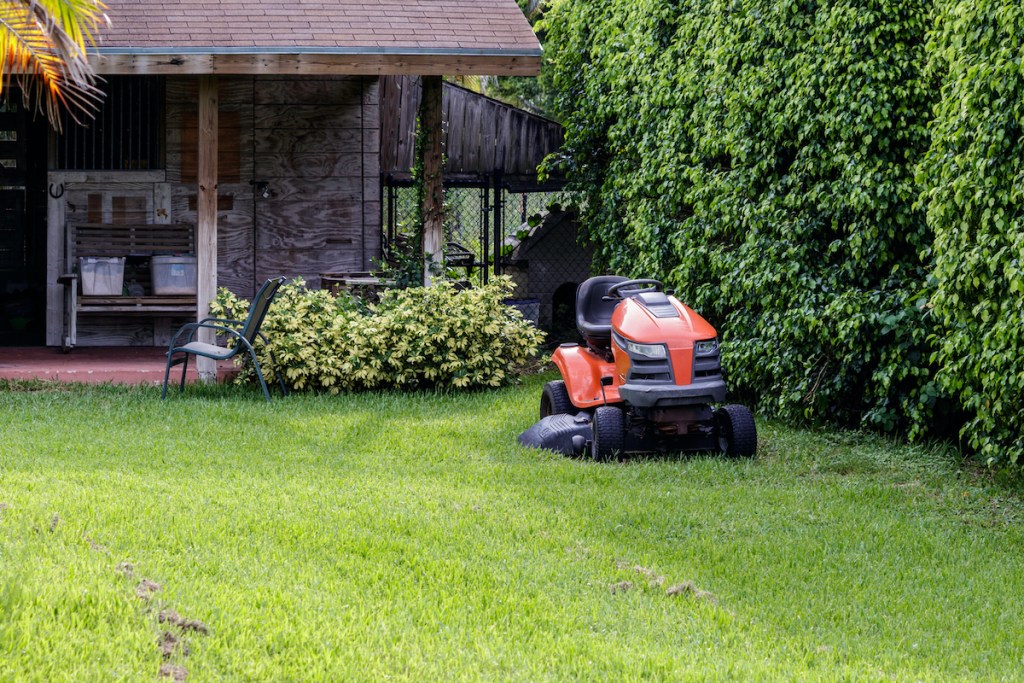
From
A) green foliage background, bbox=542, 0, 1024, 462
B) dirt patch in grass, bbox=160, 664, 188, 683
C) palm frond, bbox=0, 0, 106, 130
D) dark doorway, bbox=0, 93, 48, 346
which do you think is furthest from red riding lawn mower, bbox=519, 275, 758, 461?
dark doorway, bbox=0, 93, 48, 346

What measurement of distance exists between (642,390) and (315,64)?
4753 millimetres

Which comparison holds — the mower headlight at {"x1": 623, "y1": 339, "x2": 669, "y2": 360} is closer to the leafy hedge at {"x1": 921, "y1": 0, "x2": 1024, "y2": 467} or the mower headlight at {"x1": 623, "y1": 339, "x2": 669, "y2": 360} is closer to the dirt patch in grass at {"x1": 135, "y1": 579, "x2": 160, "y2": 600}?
the leafy hedge at {"x1": 921, "y1": 0, "x2": 1024, "y2": 467}

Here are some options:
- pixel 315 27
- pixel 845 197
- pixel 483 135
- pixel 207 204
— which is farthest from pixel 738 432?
pixel 483 135

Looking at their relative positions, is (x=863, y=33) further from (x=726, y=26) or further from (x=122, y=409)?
(x=122, y=409)

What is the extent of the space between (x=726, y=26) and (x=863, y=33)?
168cm

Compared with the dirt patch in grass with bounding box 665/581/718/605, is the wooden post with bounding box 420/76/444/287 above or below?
above

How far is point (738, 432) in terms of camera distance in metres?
7.86

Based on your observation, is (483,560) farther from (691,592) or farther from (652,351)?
(652,351)

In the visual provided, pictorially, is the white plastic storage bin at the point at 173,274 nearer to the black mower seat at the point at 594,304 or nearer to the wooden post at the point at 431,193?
the wooden post at the point at 431,193

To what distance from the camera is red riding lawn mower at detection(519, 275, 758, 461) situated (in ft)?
24.7

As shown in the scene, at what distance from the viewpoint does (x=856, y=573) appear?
5.46 meters

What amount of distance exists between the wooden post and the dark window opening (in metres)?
3.32

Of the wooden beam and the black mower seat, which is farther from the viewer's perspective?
the wooden beam

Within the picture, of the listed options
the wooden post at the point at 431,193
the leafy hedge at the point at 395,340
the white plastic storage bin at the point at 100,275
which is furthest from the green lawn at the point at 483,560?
the white plastic storage bin at the point at 100,275
